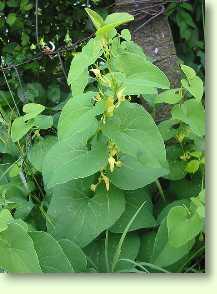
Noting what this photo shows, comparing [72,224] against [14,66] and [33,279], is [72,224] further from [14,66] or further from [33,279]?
[14,66]

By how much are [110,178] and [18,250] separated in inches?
7.1

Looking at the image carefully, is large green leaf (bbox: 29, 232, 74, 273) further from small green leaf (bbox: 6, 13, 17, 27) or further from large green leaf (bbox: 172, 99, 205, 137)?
small green leaf (bbox: 6, 13, 17, 27)

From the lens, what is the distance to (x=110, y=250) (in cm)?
90

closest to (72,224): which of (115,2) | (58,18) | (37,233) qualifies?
(37,233)

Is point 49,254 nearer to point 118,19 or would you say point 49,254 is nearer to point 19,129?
point 19,129

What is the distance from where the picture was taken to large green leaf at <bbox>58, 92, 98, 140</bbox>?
801 millimetres

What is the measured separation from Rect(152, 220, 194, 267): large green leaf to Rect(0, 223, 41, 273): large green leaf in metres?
0.18

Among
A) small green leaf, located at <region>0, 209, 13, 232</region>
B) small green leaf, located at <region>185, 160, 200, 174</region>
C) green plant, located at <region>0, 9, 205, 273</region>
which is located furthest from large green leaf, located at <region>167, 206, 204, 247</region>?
small green leaf, located at <region>0, 209, 13, 232</region>

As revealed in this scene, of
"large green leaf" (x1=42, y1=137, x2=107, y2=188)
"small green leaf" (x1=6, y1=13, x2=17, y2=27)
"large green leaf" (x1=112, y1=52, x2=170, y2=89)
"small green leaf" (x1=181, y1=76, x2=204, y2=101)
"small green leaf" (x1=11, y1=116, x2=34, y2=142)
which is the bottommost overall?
"large green leaf" (x1=42, y1=137, x2=107, y2=188)

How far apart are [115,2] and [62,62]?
17 centimetres

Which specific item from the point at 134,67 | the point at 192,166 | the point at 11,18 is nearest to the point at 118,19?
the point at 134,67

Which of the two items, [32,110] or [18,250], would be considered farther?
[32,110]

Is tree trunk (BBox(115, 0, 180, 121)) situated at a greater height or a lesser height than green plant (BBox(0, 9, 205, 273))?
greater

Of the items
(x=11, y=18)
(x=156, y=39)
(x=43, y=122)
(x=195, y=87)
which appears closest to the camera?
(x=195, y=87)
